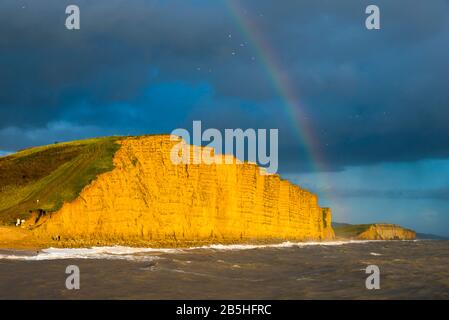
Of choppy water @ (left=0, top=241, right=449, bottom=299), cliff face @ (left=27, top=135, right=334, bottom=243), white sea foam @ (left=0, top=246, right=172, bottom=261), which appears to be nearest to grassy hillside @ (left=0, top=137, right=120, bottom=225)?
cliff face @ (left=27, top=135, right=334, bottom=243)

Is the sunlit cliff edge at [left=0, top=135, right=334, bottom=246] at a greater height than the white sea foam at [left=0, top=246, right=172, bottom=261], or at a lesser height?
greater

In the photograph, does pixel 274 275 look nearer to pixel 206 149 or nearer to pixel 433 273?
pixel 433 273

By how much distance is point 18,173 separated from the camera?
243 feet

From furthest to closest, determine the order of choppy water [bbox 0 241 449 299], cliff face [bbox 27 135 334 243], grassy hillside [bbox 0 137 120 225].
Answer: cliff face [bbox 27 135 334 243]
grassy hillside [bbox 0 137 120 225]
choppy water [bbox 0 241 449 299]

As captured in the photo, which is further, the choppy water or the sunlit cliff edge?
the sunlit cliff edge

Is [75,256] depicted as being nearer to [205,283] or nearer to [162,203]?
[205,283]

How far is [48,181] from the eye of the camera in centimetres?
5706

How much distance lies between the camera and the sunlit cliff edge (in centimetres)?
4459

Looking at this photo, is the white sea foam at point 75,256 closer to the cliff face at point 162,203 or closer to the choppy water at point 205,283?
the choppy water at point 205,283

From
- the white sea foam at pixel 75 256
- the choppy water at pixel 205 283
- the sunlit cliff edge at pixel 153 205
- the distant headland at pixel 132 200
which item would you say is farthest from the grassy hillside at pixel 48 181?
the choppy water at pixel 205 283

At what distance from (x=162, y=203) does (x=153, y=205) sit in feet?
5.44

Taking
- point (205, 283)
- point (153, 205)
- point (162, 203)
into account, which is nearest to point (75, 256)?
point (205, 283)

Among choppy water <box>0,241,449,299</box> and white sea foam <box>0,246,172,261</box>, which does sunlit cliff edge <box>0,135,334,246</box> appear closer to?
white sea foam <box>0,246,172,261</box>
